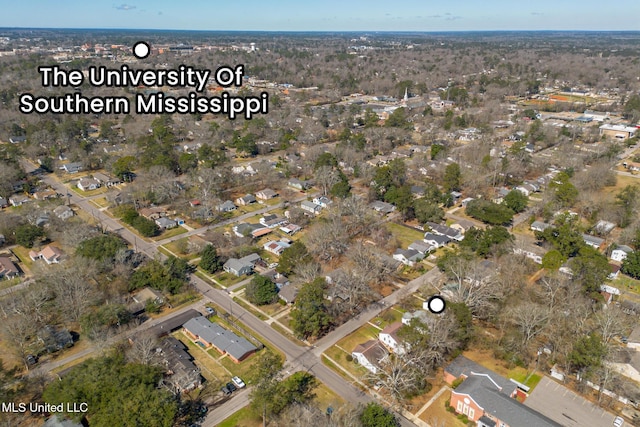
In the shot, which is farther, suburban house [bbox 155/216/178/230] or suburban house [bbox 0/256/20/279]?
suburban house [bbox 155/216/178/230]

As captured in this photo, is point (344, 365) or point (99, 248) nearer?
point (344, 365)

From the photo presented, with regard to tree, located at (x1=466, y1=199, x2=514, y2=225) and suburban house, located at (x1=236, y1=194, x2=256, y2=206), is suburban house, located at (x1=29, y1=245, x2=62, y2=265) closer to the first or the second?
suburban house, located at (x1=236, y1=194, x2=256, y2=206)

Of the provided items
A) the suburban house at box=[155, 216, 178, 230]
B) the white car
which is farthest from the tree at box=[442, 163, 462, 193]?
the white car

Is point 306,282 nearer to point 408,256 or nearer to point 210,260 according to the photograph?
point 210,260

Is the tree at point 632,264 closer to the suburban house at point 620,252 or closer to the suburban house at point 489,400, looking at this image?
the suburban house at point 620,252

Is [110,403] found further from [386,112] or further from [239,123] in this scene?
[386,112]

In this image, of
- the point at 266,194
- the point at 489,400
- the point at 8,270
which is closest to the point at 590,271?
the point at 489,400

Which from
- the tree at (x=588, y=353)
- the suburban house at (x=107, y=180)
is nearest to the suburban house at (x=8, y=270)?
the suburban house at (x=107, y=180)

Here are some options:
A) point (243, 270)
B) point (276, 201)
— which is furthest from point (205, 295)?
point (276, 201)
